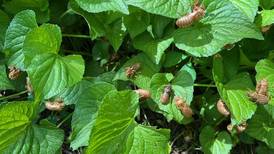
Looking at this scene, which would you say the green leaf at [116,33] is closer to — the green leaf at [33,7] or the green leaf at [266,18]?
the green leaf at [33,7]

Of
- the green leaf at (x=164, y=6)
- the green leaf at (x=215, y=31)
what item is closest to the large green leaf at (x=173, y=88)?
the green leaf at (x=215, y=31)

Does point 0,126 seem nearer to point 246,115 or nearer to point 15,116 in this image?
point 15,116

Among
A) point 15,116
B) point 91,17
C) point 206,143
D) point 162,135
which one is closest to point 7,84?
point 15,116

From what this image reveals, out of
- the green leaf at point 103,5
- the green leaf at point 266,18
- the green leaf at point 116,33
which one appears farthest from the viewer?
the green leaf at point 116,33

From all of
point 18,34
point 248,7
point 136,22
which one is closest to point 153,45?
point 136,22

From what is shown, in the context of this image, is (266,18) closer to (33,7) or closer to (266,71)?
(266,71)
